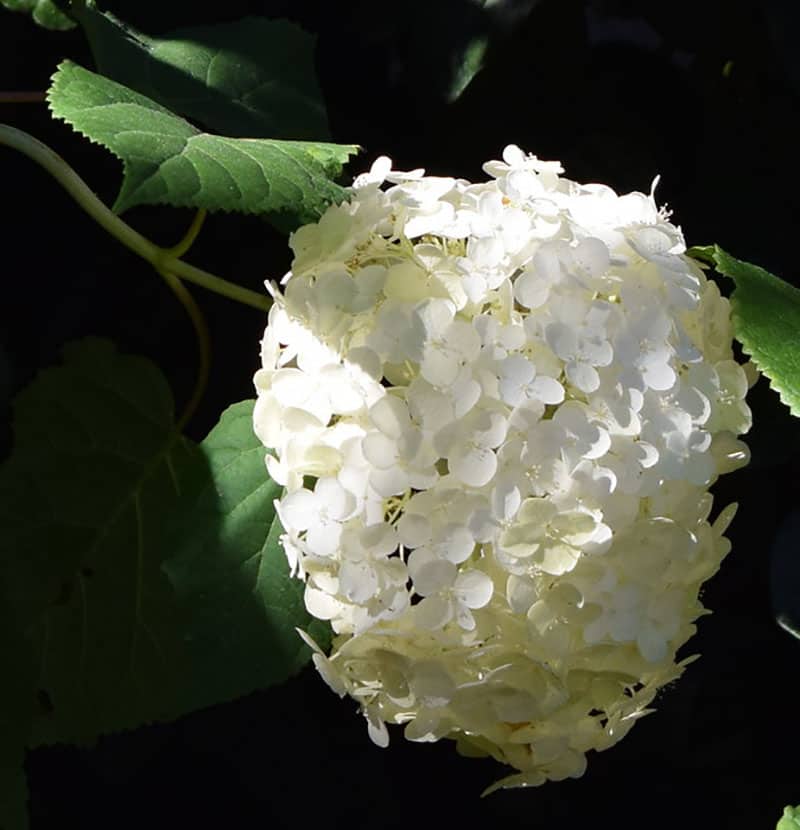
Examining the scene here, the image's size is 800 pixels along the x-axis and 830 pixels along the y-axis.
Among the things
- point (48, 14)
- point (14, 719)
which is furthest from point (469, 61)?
point (14, 719)

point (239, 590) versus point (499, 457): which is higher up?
point (499, 457)

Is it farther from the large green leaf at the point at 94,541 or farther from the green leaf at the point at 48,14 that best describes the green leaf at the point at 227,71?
the large green leaf at the point at 94,541

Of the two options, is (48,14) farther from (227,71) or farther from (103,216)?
(103,216)

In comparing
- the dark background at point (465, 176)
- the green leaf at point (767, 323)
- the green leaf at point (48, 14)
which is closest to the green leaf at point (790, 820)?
the green leaf at point (767, 323)

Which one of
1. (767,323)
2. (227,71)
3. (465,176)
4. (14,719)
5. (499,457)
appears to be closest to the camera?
(499,457)

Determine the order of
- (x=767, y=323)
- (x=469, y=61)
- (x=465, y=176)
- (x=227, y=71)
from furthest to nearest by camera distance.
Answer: (x=465, y=176) < (x=469, y=61) < (x=227, y=71) < (x=767, y=323)

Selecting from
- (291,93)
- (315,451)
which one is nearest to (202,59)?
(291,93)
